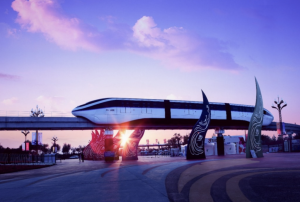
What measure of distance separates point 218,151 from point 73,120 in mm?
25867

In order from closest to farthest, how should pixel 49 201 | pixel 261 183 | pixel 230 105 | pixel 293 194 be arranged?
pixel 293 194 < pixel 49 201 < pixel 261 183 < pixel 230 105

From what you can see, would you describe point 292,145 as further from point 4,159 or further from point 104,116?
point 4,159

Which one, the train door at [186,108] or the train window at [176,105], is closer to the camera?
the train window at [176,105]

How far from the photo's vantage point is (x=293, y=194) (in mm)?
8094

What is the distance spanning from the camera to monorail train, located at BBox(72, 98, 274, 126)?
3819 cm

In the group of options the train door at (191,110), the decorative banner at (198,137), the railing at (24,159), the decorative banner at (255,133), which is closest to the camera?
the decorative banner at (255,133)

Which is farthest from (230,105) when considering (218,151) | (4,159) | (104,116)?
(4,159)

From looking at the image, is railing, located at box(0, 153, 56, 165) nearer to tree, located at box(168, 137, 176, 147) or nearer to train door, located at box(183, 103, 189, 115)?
train door, located at box(183, 103, 189, 115)

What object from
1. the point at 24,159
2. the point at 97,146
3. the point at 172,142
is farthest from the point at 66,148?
the point at 24,159

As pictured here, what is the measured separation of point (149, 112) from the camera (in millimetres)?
40500

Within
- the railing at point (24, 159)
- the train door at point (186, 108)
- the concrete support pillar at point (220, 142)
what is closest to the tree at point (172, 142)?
the concrete support pillar at point (220, 142)

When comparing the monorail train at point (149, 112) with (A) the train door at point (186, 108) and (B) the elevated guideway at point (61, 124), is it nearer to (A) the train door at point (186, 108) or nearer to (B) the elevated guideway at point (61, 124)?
(A) the train door at point (186, 108)

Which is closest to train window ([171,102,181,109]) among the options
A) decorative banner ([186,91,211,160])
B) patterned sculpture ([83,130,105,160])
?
decorative banner ([186,91,211,160])

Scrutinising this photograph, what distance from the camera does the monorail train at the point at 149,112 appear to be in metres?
38.2
